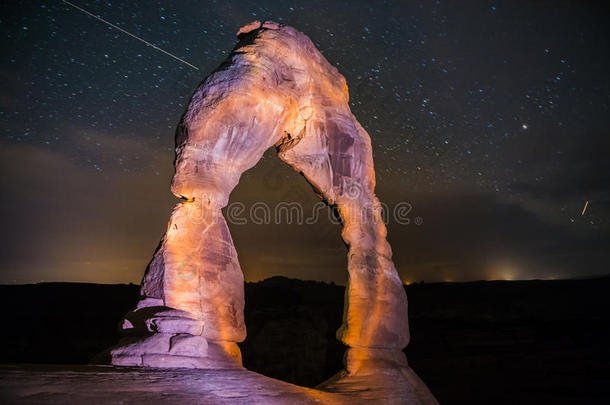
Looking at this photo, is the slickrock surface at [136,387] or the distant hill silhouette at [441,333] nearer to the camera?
the slickrock surface at [136,387]

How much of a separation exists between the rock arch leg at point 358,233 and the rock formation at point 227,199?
22 millimetres

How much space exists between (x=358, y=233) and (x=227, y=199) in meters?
2.97

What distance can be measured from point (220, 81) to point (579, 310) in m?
27.9

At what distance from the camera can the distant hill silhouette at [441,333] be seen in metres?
16.7

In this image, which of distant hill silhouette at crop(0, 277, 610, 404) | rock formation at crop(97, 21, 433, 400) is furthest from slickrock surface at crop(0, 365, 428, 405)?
distant hill silhouette at crop(0, 277, 610, 404)

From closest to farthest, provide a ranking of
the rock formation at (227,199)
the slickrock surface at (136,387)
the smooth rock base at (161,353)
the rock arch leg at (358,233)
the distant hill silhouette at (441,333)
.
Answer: the slickrock surface at (136,387), the smooth rock base at (161,353), the rock formation at (227,199), the rock arch leg at (358,233), the distant hill silhouette at (441,333)

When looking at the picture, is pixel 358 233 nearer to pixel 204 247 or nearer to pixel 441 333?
pixel 204 247

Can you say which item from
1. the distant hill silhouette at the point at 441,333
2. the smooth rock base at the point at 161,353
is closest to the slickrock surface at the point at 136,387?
the smooth rock base at the point at 161,353

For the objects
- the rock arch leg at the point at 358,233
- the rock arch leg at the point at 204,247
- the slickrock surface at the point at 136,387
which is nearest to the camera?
the slickrock surface at the point at 136,387

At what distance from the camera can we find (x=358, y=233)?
8.48 meters

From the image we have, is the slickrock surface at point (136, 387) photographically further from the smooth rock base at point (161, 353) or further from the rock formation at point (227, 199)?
the rock formation at point (227, 199)

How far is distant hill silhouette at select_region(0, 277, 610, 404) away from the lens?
1669 cm

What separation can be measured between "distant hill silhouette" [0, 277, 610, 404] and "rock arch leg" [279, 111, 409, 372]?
1046cm

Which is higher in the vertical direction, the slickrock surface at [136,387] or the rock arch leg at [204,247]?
the rock arch leg at [204,247]
